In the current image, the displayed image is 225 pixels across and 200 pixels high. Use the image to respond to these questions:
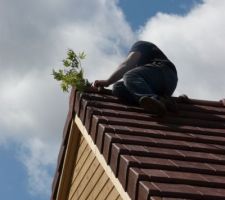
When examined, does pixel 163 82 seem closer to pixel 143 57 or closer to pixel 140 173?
pixel 143 57

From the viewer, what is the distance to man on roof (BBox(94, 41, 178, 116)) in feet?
18.7

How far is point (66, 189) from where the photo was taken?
22.3 ft

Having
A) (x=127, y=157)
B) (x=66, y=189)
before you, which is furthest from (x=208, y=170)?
(x=66, y=189)

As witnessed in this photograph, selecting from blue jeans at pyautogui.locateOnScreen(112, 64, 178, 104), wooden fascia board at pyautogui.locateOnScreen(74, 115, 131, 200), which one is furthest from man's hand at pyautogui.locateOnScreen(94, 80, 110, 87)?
wooden fascia board at pyautogui.locateOnScreen(74, 115, 131, 200)

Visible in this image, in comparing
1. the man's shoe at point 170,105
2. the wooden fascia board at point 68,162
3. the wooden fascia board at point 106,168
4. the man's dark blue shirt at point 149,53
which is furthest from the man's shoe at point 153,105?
the wooden fascia board at point 68,162

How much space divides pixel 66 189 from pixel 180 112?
62.3 inches

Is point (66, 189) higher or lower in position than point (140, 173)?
higher

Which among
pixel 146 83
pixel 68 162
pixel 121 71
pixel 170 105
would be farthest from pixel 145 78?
pixel 68 162

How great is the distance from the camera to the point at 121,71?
6.25 meters

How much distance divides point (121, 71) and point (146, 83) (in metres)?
0.37

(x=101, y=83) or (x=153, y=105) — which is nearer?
(x=153, y=105)

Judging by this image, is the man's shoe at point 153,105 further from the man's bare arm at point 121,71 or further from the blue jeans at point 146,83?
the man's bare arm at point 121,71

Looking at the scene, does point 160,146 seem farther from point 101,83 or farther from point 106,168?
point 101,83

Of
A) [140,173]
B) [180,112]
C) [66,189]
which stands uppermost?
[180,112]
